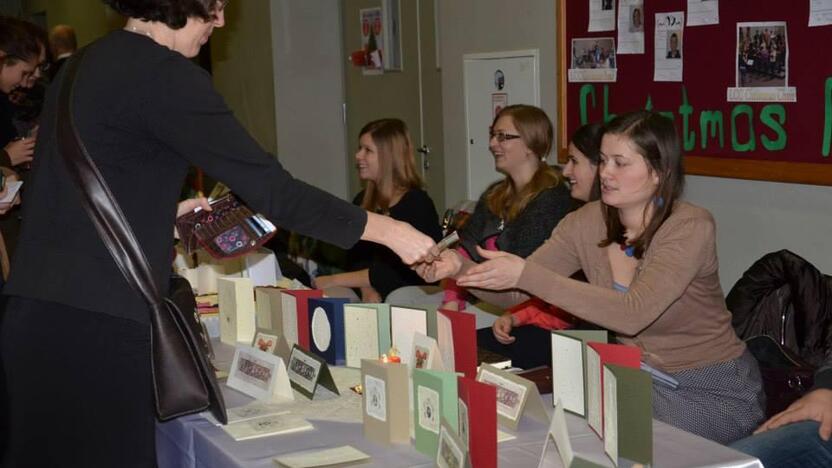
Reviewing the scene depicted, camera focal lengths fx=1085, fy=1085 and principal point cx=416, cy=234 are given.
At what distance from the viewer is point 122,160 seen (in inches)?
72.3

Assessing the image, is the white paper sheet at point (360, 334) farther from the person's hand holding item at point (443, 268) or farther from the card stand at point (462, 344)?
the card stand at point (462, 344)

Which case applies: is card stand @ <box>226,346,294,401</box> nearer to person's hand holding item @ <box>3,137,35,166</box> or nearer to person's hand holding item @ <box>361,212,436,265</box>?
person's hand holding item @ <box>361,212,436,265</box>

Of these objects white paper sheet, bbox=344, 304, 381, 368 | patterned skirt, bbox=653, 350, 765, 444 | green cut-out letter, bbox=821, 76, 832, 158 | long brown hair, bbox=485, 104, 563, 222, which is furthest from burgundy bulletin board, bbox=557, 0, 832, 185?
white paper sheet, bbox=344, 304, 381, 368

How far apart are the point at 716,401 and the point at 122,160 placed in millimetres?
1433

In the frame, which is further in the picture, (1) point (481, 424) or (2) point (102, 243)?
(2) point (102, 243)

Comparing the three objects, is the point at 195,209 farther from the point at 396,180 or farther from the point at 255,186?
the point at 396,180

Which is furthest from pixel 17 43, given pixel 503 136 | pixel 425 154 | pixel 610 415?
pixel 610 415

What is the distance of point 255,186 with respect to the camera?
1.92 metres

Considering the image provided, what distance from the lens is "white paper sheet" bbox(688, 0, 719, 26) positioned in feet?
12.6

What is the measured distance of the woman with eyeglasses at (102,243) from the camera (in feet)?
5.98

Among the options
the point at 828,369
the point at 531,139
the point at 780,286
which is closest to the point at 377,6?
the point at 531,139

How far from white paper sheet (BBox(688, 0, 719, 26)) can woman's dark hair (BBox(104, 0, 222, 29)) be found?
2.37 meters

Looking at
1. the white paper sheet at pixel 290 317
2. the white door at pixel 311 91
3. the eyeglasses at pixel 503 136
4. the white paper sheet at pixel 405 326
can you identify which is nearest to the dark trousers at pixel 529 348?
the eyeglasses at pixel 503 136

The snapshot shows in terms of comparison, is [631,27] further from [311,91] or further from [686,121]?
[311,91]
